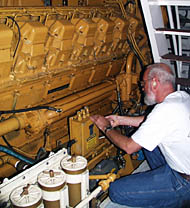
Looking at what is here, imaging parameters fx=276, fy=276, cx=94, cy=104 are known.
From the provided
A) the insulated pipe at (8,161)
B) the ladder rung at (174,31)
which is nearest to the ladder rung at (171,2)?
the ladder rung at (174,31)

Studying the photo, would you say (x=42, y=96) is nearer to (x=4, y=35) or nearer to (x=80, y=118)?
(x=80, y=118)

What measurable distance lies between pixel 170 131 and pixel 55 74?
4.89 feet

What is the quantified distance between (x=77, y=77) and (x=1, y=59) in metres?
1.38

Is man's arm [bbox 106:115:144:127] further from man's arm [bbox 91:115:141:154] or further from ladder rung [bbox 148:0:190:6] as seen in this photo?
ladder rung [bbox 148:0:190:6]

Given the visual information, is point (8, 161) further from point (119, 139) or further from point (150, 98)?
point (150, 98)

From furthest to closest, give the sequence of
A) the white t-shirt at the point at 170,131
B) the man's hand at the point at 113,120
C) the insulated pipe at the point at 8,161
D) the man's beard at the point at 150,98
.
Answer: the man's hand at the point at 113,120 → the insulated pipe at the point at 8,161 → the man's beard at the point at 150,98 → the white t-shirt at the point at 170,131

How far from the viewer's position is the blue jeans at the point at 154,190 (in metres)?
2.85

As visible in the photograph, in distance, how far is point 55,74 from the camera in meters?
3.31

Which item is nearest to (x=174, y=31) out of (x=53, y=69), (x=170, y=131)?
(x=170, y=131)

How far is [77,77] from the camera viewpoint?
375 cm

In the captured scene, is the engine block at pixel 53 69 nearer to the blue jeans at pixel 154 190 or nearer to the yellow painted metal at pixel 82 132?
the yellow painted metal at pixel 82 132

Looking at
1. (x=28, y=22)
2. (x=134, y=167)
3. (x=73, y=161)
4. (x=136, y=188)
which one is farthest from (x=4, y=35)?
(x=134, y=167)

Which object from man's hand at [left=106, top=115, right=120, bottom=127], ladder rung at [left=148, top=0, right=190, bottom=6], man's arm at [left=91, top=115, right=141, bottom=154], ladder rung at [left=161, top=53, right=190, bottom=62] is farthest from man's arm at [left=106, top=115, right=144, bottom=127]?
ladder rung at [left=148, top=0, right=190, bottom=6]

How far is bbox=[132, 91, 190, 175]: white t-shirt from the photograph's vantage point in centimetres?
268
